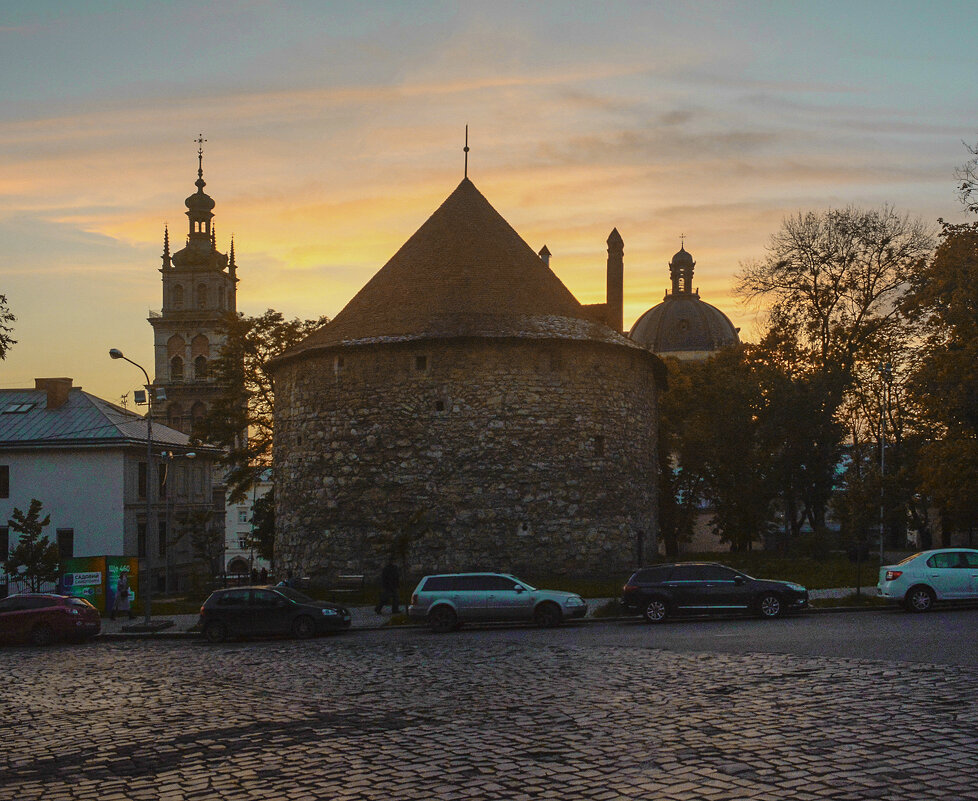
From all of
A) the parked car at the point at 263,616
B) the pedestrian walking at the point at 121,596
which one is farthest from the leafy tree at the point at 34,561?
the parked car at the point at 263,616

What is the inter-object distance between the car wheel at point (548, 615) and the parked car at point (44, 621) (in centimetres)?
1092

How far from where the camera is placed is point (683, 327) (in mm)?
119000

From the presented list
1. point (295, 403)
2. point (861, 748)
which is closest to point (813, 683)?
point (861, 748)

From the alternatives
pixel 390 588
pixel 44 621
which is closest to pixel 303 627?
pixel 390 588

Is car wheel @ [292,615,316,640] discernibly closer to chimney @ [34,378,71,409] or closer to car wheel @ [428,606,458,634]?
car wheel @ [428,606,458,634]

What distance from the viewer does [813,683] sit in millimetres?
13438

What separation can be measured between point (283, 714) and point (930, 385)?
78.0ft

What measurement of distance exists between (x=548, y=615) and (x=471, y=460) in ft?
35.0

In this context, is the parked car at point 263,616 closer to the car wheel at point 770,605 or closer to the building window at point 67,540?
the car wheel at point 770,605

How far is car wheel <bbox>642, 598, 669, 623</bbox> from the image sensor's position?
23.9 metres

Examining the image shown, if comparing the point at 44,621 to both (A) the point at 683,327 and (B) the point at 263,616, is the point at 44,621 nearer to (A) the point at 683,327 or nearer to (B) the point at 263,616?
(B) the point at 263,616

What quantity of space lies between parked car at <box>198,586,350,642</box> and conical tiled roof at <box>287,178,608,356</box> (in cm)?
1190

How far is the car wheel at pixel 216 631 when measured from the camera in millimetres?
24516

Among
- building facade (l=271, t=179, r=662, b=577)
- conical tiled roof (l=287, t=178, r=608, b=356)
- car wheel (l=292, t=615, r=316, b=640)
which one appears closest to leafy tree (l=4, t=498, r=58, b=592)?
building facade (l=271, t=179, r=662, b=577)
